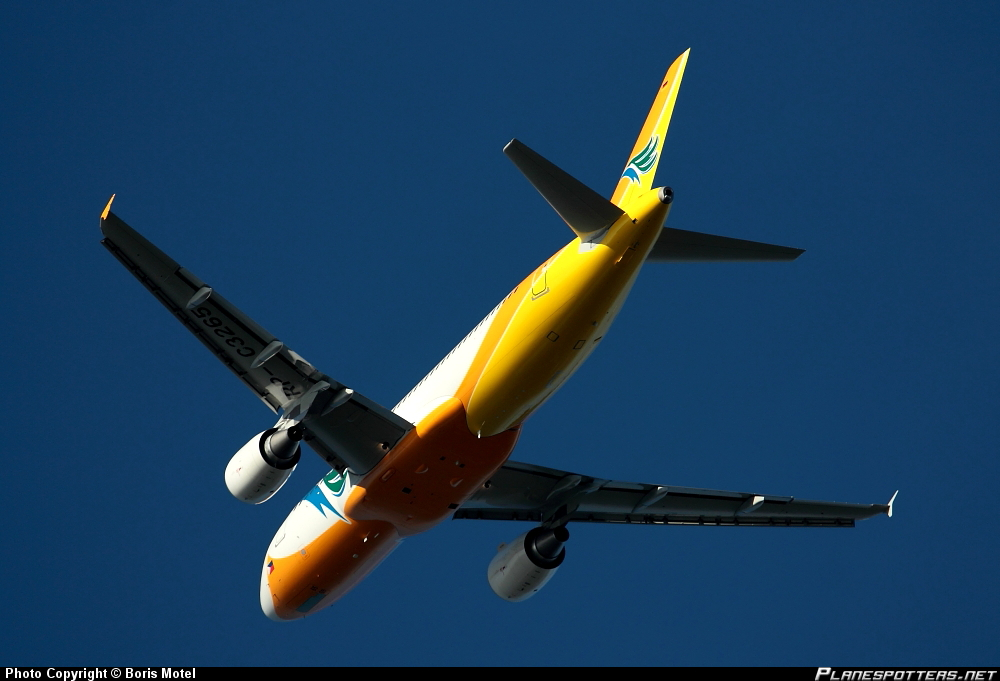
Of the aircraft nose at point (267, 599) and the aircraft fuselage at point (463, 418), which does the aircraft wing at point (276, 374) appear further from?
the aircraft nose at point (267, 599)

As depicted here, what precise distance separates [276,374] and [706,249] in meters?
9.11

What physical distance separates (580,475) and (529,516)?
197 centimetres

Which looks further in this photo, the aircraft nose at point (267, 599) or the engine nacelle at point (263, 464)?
the aircraft nose at point (267, 599)

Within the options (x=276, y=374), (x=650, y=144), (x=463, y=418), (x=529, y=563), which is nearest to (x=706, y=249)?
(x=650, y=144)

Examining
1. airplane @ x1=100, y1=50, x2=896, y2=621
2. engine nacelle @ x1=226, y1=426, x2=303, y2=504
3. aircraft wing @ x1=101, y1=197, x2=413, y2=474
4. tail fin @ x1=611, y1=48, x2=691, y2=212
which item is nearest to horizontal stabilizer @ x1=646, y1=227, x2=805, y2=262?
airplane @ x1=100, y1=50, x2=896, y2=621

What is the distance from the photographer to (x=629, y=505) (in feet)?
91.3

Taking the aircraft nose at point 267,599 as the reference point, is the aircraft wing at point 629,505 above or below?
above

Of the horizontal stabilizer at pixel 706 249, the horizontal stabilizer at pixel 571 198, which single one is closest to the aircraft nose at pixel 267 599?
the horizontal stabilizer at pixel 571 198

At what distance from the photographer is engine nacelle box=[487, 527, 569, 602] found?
26.5 m

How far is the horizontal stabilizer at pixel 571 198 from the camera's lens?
1850cm

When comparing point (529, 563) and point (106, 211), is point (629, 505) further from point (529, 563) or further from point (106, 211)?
point (106, 211)

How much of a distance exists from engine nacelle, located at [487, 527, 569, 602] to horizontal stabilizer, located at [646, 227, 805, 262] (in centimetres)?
877

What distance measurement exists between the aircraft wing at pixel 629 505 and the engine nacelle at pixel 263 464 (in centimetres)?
527
